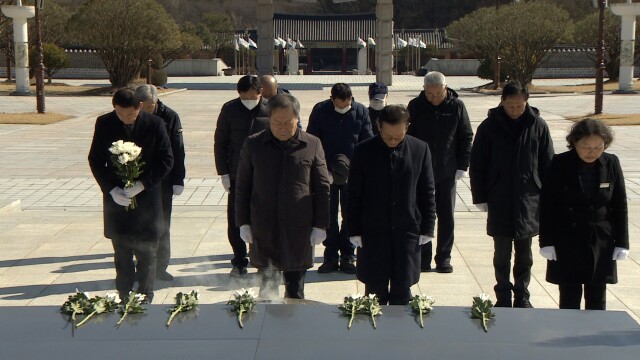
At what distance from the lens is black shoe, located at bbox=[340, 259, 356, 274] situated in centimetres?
805

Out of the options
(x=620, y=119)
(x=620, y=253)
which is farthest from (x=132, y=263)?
(x=620, y=119)

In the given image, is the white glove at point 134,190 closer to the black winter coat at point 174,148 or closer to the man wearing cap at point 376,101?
the black winter coat at point 174,148

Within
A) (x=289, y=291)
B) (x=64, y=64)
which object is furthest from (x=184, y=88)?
(x=289, y=291)

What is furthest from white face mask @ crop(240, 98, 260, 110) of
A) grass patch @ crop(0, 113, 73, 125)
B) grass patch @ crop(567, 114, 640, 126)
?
grass patch @ crop(0, 113, 73, 125)

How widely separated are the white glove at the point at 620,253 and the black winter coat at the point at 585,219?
0.02 m

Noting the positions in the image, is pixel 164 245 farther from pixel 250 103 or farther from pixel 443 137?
pixel 443 137

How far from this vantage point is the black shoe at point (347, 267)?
805cm

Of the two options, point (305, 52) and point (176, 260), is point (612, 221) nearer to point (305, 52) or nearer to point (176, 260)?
point (176, 260)

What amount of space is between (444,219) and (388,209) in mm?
2614

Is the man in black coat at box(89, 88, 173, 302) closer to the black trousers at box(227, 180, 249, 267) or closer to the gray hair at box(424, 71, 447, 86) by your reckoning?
the black trousers at box(227, 180, 249, 267)

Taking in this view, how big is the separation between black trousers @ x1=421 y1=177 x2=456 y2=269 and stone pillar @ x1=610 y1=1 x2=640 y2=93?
91.6 feet

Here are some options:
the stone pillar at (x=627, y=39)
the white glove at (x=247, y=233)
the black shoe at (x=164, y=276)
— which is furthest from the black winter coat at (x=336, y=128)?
the stone pillar at (x=627, y=39)

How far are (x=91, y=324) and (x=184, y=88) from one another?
39.8m

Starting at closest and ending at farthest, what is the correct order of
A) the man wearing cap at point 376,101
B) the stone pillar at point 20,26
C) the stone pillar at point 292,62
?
the man wearing cap at point 376,101
the stone pillar at point 20,26
the stone pillar at point 292,62
